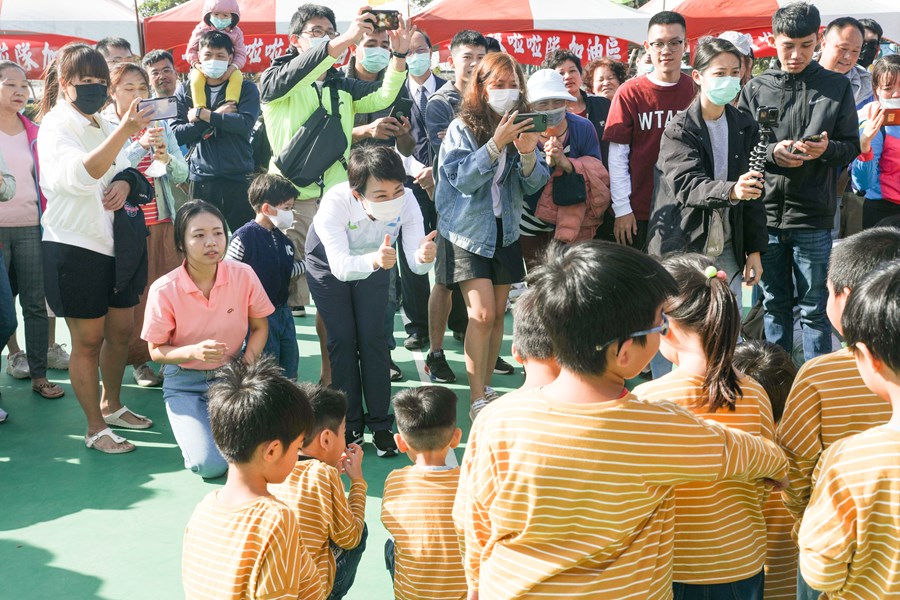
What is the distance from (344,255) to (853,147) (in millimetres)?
2434

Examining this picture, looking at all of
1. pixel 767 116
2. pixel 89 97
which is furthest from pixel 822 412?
pixel 89 97

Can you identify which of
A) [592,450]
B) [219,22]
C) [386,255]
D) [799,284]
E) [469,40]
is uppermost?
[219,22]

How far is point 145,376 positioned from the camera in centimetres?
493

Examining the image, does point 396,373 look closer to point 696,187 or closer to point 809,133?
point 696,187

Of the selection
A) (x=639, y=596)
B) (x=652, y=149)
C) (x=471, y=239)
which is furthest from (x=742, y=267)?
(x=639, y=596)

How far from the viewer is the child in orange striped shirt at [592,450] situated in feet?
5.47

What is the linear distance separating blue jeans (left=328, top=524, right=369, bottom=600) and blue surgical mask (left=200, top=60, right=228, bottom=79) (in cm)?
381

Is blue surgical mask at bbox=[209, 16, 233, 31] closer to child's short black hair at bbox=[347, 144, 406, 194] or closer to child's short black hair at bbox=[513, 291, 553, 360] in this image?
child's short black hair at bbox=[347, 144, 406, 194]

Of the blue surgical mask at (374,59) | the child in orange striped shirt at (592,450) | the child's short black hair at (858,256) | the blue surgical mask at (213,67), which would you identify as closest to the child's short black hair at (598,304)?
the child in orange striped shirt at (592,450)

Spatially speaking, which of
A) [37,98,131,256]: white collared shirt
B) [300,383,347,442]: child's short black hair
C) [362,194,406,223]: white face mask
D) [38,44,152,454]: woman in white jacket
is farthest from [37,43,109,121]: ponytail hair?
[300,383,347,442]: child's short black hair

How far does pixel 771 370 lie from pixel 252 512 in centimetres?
152

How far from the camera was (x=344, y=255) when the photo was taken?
3818mm

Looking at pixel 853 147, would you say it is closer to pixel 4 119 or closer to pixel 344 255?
pixel 344 255

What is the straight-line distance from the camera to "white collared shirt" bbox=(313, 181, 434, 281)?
3.80 meters
